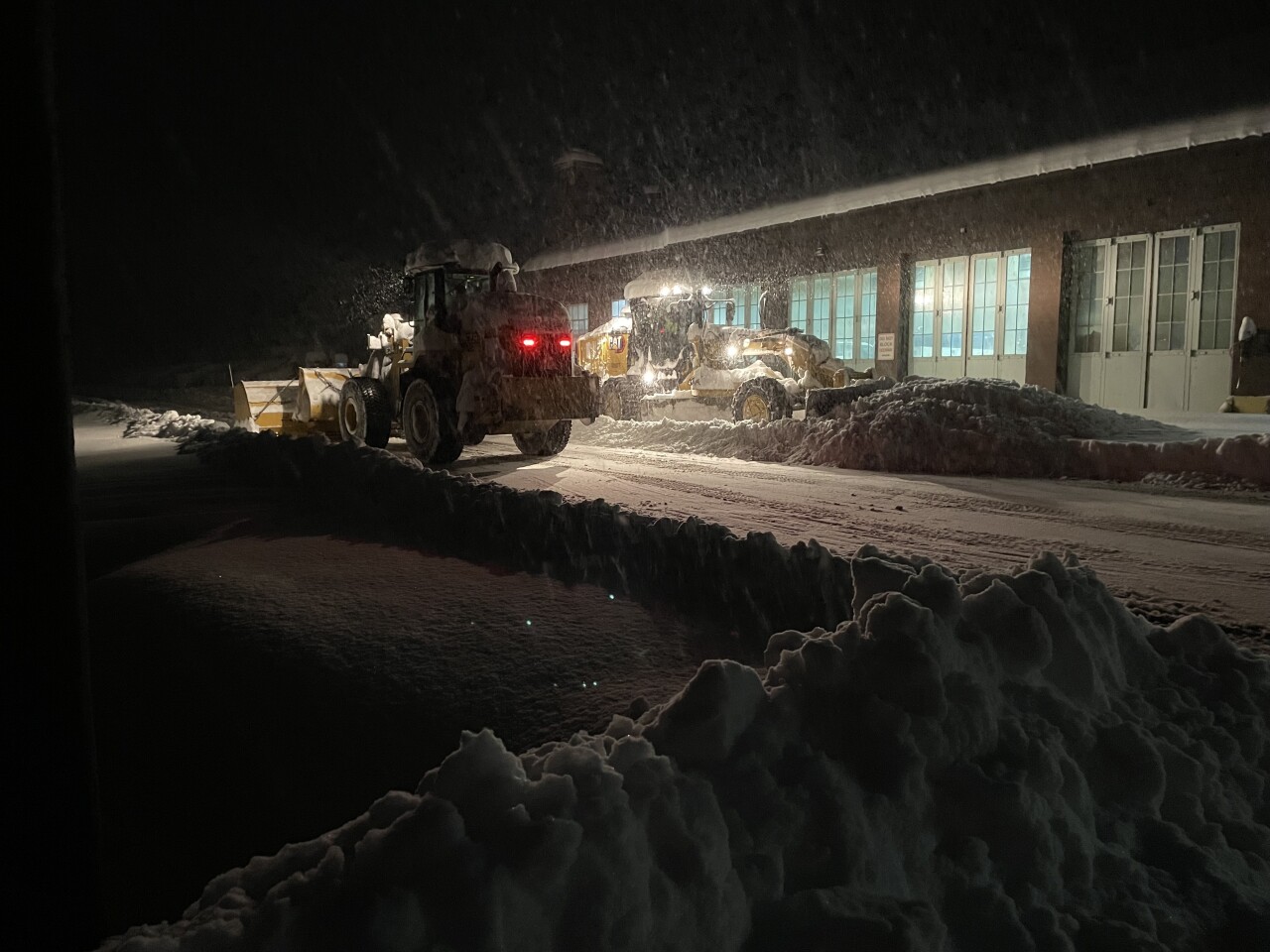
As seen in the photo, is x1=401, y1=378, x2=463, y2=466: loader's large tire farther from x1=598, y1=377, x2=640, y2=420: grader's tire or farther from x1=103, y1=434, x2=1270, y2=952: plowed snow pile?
x1=103, y1=434, x2=1270, y2=952: plowed snow pile

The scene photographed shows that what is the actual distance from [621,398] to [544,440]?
434 cm

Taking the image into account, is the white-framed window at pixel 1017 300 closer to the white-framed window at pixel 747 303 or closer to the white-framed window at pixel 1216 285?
the white-framed window at pixel 1216 285

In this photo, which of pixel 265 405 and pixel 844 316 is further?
pixel 844 316

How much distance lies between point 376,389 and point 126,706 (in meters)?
9.03

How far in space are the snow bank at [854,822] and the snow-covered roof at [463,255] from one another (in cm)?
964

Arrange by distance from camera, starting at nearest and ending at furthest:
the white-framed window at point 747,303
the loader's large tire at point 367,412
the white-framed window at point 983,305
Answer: the loader's large tire at point 367,412 → the white-framed window at point 983,305 → the white-framed window at point 747,303

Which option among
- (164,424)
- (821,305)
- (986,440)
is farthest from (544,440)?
(821,305)

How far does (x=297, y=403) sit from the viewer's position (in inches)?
525

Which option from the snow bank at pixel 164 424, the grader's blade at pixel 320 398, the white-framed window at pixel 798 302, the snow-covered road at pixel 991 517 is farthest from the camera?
the white-framed window at pixel 798 302

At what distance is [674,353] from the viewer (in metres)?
17.3

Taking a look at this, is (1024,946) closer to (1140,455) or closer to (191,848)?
(191,848)

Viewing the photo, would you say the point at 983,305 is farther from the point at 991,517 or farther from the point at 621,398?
the point at 991,517

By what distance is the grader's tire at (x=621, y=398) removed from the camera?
15945 millimetres

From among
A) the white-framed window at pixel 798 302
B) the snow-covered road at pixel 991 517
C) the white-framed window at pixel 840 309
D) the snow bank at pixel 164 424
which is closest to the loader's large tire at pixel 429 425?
the snow-covered road at pixel 991 517
